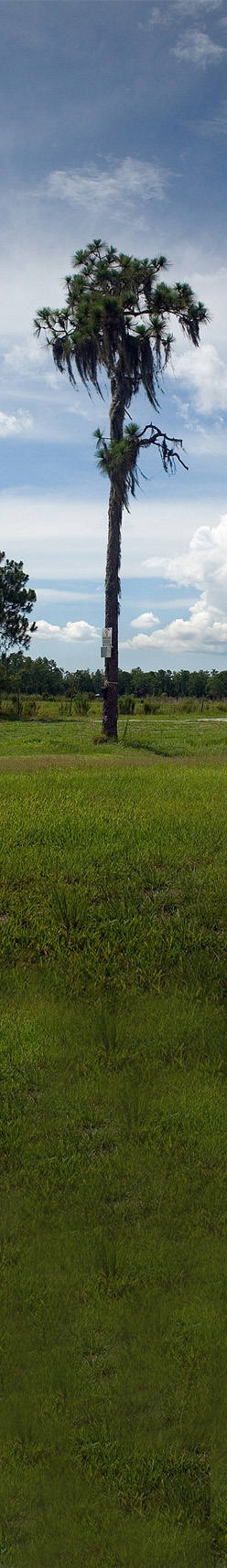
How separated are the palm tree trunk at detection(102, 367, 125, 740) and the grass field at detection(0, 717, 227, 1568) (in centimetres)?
1445

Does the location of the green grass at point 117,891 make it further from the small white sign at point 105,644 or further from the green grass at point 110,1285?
the small white sign at point 105,644

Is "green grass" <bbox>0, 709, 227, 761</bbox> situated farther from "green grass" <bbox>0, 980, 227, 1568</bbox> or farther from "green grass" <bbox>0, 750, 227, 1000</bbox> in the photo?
"green grass" <bbox>0, 980, 227, 1568</bbox>

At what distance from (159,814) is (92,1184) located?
5.26 metres

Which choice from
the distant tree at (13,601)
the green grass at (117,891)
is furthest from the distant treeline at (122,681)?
the green grass at (117,891)

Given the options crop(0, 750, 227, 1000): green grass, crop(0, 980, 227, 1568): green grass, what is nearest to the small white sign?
crop(0, 750, 227, 1000): green grass

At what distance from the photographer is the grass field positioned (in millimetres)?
2594

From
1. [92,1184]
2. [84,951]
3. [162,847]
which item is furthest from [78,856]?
[92,1184]

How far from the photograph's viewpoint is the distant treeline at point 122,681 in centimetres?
7275

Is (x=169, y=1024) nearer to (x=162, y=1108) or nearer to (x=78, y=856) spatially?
(x=162, y=1108)

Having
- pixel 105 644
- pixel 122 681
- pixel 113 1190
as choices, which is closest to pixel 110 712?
pixel 105 644

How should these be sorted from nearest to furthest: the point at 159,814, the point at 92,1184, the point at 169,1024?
1. the point at 92,1184
2. the point at 169,1024
3. the point at 159,814

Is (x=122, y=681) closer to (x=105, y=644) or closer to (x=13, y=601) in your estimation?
(x=13, y=601)

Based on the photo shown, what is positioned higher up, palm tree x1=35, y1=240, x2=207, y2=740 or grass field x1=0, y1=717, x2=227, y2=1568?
palm tree x1=35, y1=240, x2=207, y2=740

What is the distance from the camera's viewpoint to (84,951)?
6.65 metres
